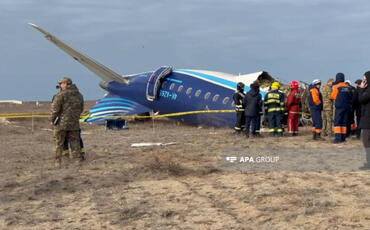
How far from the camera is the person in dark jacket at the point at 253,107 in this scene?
1593cm

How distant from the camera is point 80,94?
38.8 ft

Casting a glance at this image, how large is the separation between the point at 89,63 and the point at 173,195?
62.3 feet

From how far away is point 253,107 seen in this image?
15930 millimetres

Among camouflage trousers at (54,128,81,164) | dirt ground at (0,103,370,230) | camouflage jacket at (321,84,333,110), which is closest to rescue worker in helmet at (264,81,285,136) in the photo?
camouflage jacket at (321,84,333,110)

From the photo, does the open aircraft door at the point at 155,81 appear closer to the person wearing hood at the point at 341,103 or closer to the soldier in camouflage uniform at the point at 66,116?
the person wearing hood at the point at 341,103

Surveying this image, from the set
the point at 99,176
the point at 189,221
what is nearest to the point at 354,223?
the point at 189,221

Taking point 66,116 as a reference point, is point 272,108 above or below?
above

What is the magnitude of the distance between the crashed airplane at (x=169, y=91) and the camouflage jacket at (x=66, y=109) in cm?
978

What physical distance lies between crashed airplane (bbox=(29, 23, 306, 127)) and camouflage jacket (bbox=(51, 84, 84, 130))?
9.78 m

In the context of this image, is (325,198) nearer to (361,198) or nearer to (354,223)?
(361,198)

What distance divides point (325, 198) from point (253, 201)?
3.58ft

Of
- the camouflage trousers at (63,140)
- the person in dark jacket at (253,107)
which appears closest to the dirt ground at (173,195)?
the camouflage trousers at (63,140)
